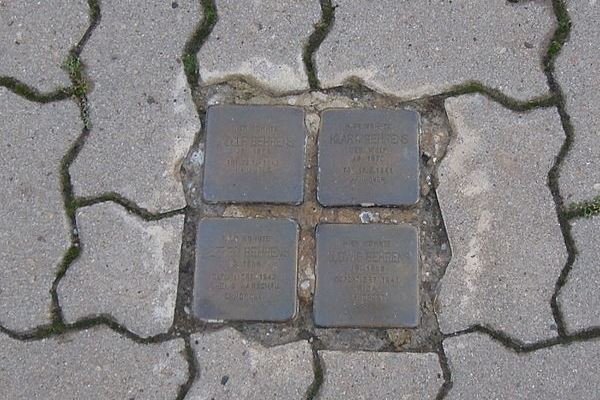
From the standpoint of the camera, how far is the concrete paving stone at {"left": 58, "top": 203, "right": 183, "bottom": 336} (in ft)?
7.32

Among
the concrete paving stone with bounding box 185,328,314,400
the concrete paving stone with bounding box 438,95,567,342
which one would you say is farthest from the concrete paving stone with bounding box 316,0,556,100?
the concrete paving stone with bounding box 185,328,314,400

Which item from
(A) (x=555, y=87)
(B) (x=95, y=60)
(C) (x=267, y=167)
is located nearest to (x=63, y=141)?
(B) (x=95, y=60)

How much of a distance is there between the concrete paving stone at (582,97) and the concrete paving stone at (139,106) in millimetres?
1273

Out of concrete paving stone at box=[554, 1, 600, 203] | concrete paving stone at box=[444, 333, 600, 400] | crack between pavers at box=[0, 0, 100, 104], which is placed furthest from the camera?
crack between pavers at box=[0, 0, 100, 104]

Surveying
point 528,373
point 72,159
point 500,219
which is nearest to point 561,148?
point 500,219

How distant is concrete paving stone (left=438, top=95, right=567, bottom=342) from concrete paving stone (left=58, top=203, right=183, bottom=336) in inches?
35.8

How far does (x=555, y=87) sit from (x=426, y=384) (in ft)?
3.60

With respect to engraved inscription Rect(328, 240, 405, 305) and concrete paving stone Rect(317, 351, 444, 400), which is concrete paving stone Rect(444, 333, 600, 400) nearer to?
concrete paving stone Rect(317, 351, 444, 400)

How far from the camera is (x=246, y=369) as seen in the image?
2191 mm

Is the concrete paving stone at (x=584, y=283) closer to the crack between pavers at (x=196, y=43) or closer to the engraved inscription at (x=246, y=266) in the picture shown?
the engraved inscription at (x=246, y=266)

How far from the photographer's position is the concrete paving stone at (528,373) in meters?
2.15

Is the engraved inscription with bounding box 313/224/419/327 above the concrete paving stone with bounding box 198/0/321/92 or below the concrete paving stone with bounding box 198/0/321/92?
below

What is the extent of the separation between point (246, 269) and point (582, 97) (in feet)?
4.20

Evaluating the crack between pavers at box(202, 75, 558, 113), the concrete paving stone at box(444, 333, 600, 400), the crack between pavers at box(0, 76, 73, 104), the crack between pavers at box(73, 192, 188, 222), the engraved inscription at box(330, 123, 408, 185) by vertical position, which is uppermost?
the crack between pavers at box(0, 76, 73, 104)
